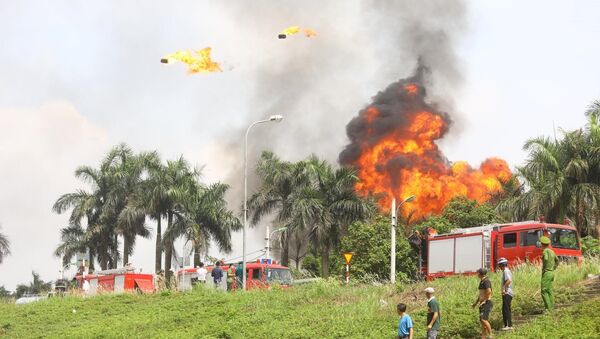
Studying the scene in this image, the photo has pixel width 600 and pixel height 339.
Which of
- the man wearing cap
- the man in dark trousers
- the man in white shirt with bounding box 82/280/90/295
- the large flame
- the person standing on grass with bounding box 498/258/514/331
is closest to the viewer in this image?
the person standing on grass with bounding box 498/258/514/331

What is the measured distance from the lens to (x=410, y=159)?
64812mm

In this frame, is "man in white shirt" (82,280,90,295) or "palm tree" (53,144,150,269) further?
"palm tree" (53,144,150,269)

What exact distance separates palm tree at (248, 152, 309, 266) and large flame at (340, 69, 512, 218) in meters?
7.00

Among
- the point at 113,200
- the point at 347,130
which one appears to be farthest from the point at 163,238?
the point at 347,130

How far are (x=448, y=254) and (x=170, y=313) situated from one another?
1367 cm

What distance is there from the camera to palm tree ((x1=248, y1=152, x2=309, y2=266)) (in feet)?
180

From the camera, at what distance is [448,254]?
36594 millimetres

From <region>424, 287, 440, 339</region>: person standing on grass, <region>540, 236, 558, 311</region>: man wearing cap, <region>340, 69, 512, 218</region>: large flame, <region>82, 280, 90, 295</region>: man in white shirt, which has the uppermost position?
<region>340, 69, 512, 218</region>: large flame

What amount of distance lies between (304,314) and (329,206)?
28116 millimetres

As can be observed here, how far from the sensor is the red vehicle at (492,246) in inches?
1277

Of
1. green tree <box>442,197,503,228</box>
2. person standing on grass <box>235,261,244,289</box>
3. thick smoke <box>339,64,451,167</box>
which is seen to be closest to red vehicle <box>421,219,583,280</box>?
person standing on grass <box>235,261,244,289</box>

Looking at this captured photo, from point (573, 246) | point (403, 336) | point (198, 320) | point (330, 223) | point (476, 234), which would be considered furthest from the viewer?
point (330, 223)

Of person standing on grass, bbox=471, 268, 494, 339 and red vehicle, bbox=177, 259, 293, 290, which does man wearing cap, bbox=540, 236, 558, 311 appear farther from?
red vehicle, bbox=177, 259, 293, 290

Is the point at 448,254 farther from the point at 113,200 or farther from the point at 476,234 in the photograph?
the point at 113,200
